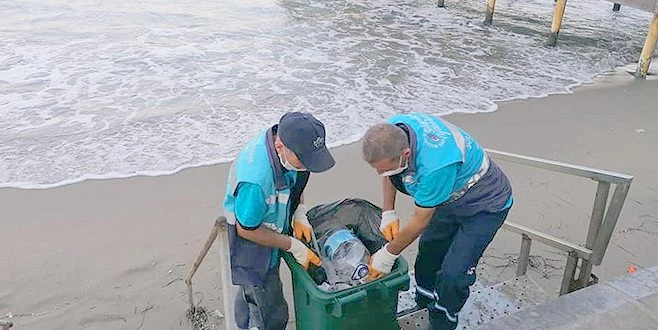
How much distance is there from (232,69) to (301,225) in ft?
21.5

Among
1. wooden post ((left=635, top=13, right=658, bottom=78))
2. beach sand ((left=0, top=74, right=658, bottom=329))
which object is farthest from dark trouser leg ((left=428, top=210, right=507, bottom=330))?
wooden post ((left=635, top=13, right=658, bottom=78))

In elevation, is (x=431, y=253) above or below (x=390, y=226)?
below

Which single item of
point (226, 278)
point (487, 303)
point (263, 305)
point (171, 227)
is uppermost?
point (226, 278)

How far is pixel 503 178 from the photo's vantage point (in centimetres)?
287

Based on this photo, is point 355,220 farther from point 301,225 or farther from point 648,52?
point 648,52

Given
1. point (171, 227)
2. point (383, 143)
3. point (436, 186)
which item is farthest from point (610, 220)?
point (171, 227)

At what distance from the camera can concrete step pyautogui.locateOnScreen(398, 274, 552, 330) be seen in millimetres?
3195

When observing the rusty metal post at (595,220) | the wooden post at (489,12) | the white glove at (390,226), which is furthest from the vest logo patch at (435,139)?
the wooden post at (489,12)

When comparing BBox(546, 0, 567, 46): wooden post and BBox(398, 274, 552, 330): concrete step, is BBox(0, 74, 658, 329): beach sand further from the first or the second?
BBox(546, 0, 567, 46): wooden post

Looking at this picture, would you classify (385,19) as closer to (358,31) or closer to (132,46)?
(358,31)

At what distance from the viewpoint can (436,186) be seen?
8.15 ft

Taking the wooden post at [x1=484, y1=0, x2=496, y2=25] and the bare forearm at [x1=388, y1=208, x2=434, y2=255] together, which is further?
the wooden post at [x1=484, y1=0, x2=496, y2=25]

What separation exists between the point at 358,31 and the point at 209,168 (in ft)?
24.2

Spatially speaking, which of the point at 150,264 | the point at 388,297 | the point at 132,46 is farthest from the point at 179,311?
the point at 132,46
